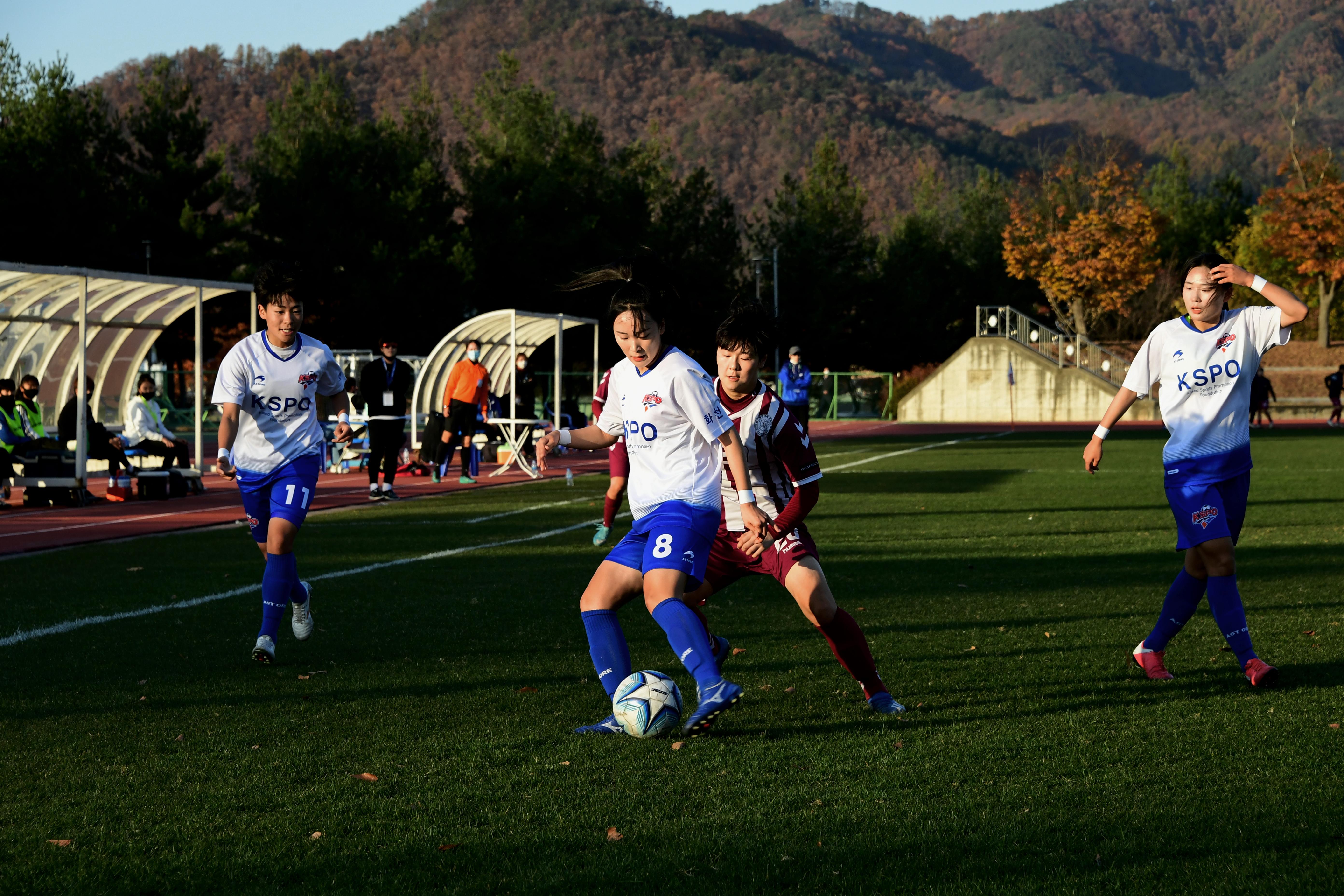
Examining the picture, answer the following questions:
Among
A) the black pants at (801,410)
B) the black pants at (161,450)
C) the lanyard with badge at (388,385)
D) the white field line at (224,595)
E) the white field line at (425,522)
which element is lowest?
the white field line at (425,522)

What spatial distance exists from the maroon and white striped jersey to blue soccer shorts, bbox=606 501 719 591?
0.19m

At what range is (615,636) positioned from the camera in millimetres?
5168

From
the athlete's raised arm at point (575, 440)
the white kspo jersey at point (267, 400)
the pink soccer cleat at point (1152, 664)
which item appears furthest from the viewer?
the white kspo jersey at point (267, 400)

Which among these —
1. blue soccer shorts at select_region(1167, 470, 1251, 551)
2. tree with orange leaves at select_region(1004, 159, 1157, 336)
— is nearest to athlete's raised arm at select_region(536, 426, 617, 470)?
blue soccer shorts at select_region(1167, 470, 1251, 551)

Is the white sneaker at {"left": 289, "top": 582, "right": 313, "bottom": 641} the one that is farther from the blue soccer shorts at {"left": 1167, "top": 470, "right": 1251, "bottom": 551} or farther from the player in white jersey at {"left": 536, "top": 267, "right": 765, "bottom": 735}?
the blue soccer shorts at {"left": 1167, "top": 470, "right": 1251, "bottom": 551}

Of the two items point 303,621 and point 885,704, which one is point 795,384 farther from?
point 885,704

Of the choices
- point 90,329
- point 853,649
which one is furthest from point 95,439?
point 853,649

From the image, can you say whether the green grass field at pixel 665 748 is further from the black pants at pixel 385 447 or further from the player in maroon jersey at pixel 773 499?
the black pants at pixel 385 447

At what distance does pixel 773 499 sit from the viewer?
209 inches

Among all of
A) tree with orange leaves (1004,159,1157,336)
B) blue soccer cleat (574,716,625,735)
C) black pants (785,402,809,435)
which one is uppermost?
tree with orange leaves (1004,159,1157,336)

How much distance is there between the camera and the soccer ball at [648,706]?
15.9 ft

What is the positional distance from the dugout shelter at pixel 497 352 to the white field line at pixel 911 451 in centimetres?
497

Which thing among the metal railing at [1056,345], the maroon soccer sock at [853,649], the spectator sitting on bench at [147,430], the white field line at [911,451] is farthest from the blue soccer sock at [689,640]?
the metal railing at [1056,345]

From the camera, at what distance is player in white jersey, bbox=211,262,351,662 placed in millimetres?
6820
